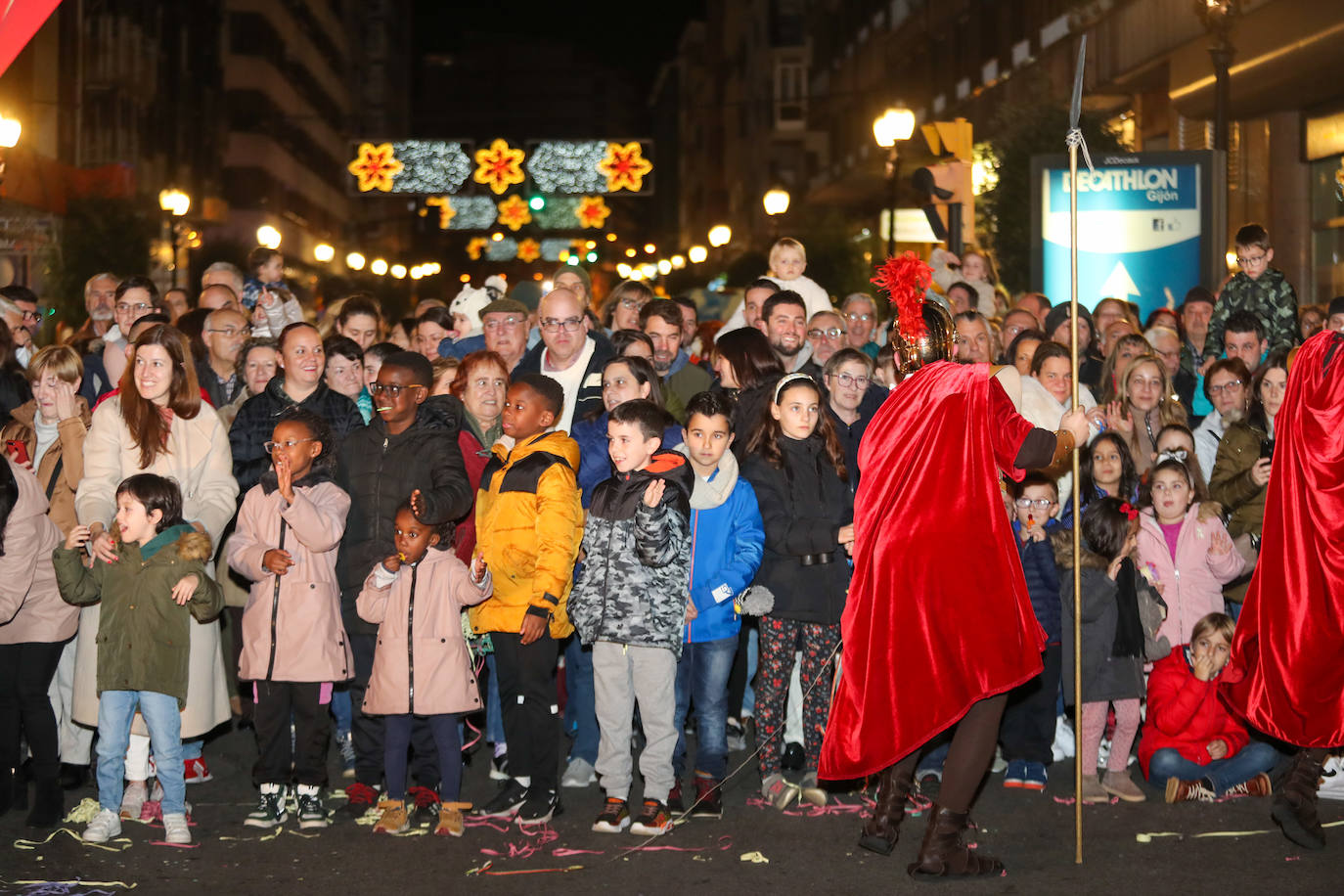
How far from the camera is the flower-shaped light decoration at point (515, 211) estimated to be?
103ft

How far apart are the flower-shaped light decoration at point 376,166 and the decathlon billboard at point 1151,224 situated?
17.5 m

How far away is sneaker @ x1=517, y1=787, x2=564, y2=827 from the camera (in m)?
7.07

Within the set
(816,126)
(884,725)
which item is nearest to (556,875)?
(884,725)

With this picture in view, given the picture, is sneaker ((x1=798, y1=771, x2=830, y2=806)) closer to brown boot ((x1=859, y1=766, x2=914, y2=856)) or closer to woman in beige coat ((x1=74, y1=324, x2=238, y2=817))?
brown boot ((x1=859, y1=766, x2=914, y2=856))

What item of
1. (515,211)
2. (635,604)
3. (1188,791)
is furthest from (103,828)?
(515,211)

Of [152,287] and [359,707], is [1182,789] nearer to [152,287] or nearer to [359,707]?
[359,707]

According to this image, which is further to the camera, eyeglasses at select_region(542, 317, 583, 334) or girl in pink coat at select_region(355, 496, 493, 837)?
eyeglasses at select_region(542, 317, 583, 334)

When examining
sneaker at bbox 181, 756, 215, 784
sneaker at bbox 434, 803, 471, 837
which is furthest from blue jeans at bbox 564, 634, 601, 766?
sneaker at bbox 181, 756, 215, 784

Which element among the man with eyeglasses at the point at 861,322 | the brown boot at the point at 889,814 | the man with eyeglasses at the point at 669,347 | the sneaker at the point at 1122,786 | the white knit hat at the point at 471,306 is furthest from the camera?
the white knit hat at the point at 471,306

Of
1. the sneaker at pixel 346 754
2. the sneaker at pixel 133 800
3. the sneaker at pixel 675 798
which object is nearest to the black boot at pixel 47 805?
the sneaker at pixel 133 800

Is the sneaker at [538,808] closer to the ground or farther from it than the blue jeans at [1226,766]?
closer to the ground

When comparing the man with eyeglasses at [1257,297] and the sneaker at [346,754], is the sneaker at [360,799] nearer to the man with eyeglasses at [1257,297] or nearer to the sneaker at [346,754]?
the sneaker at [346,754]

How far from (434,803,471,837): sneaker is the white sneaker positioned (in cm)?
110

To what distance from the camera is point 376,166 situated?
30453mm
